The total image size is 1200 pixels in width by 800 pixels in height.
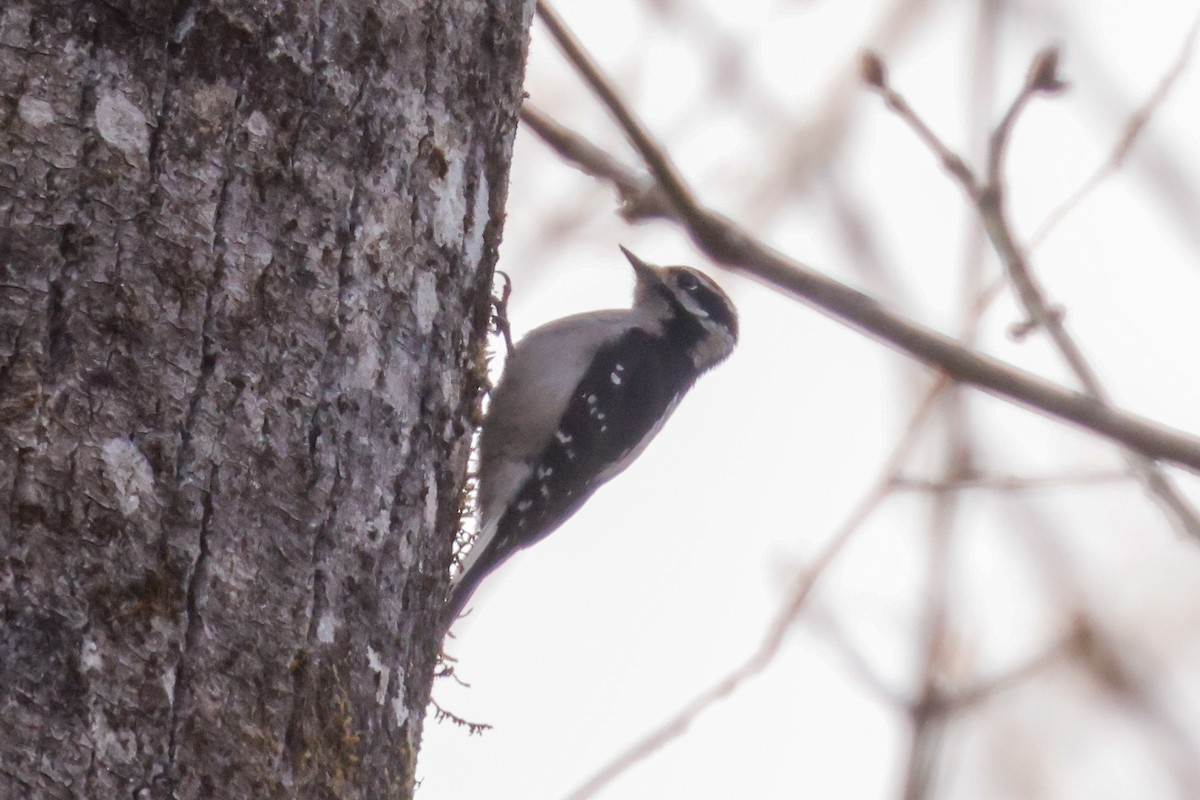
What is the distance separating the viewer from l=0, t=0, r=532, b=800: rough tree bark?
64.7 inches

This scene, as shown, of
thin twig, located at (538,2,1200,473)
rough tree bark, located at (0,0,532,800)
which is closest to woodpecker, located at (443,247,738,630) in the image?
thin twig, located at (538,2,1200,473)

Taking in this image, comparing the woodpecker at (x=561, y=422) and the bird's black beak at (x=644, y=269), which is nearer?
the woodpecker at (x=561, y=422)

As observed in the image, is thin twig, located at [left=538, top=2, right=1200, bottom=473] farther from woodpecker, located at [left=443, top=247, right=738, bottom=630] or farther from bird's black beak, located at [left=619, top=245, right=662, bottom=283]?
bird's black beak, located at [left=619, top=245, right=662, bottom=283]

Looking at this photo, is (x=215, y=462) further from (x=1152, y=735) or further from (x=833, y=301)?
(x=1152, y=735)

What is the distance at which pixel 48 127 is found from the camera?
1.77 m

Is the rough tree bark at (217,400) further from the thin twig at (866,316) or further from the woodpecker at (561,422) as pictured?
the woodpecker at (561,422)

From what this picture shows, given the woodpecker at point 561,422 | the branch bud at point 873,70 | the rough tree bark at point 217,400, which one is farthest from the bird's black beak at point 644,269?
the rough tree bark at point 217,400

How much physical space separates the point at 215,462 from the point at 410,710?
54 cm

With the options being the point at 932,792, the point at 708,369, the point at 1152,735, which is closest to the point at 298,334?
the point at 932,792

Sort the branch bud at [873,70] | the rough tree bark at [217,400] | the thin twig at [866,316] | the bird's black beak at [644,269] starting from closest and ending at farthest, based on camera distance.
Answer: the rough tree bark at [217,400]
the thin twig at [866,316]
the branch bud at [873,70]
the bird's black beak at [644,269]

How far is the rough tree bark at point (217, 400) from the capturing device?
1.64 metres

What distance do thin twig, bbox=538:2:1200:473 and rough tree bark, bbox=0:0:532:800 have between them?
60 centimetres

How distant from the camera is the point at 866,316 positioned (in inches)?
105

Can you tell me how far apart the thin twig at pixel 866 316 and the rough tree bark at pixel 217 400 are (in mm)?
601
